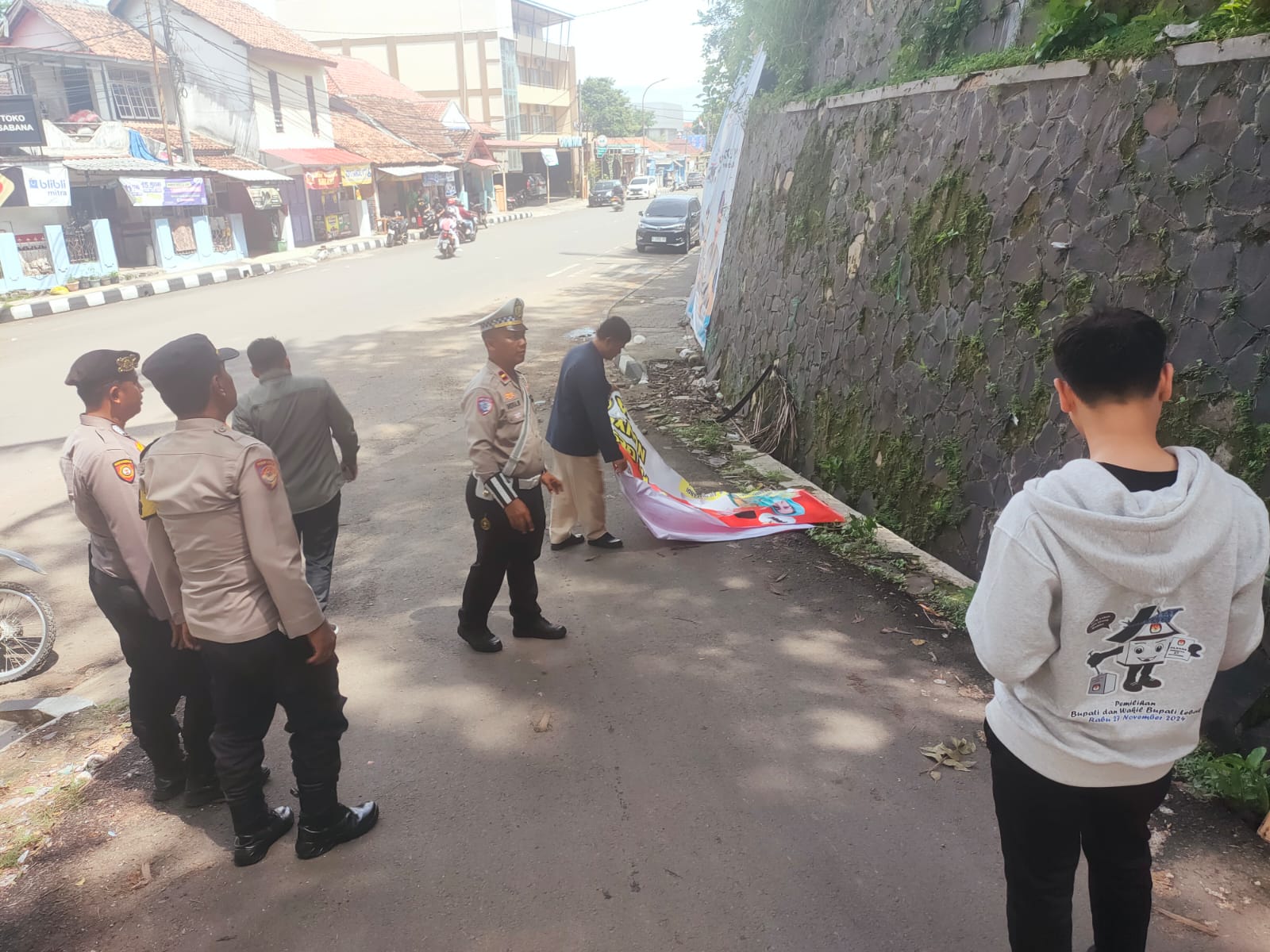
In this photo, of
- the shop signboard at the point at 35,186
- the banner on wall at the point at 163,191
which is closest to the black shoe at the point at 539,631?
the shop signboard at the point at 35,186

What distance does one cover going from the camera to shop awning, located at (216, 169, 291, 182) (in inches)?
959

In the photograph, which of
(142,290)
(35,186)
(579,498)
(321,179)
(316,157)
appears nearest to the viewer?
(579,498)

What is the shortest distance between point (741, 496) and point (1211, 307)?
3.30 m

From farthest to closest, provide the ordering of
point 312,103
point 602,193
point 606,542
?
point 602,193 → point 312,103 → point 606,542

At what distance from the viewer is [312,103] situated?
105ft

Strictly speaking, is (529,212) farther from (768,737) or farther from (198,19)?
(768,737)

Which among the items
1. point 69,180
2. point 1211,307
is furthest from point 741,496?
point 69,180

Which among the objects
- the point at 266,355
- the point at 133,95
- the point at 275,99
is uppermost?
the point at 275,99

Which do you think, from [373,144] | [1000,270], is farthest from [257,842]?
[373,144]

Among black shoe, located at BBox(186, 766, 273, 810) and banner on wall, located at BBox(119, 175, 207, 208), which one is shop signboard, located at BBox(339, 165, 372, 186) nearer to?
banner on wall, located at BBox(119, 175, 207, 208)

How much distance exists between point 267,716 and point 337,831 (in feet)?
1.63

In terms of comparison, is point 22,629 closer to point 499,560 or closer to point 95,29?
point 499,560

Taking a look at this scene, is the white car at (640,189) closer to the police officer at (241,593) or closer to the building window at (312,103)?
the building window at (312,103)

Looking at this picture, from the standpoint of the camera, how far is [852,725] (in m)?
3.80
